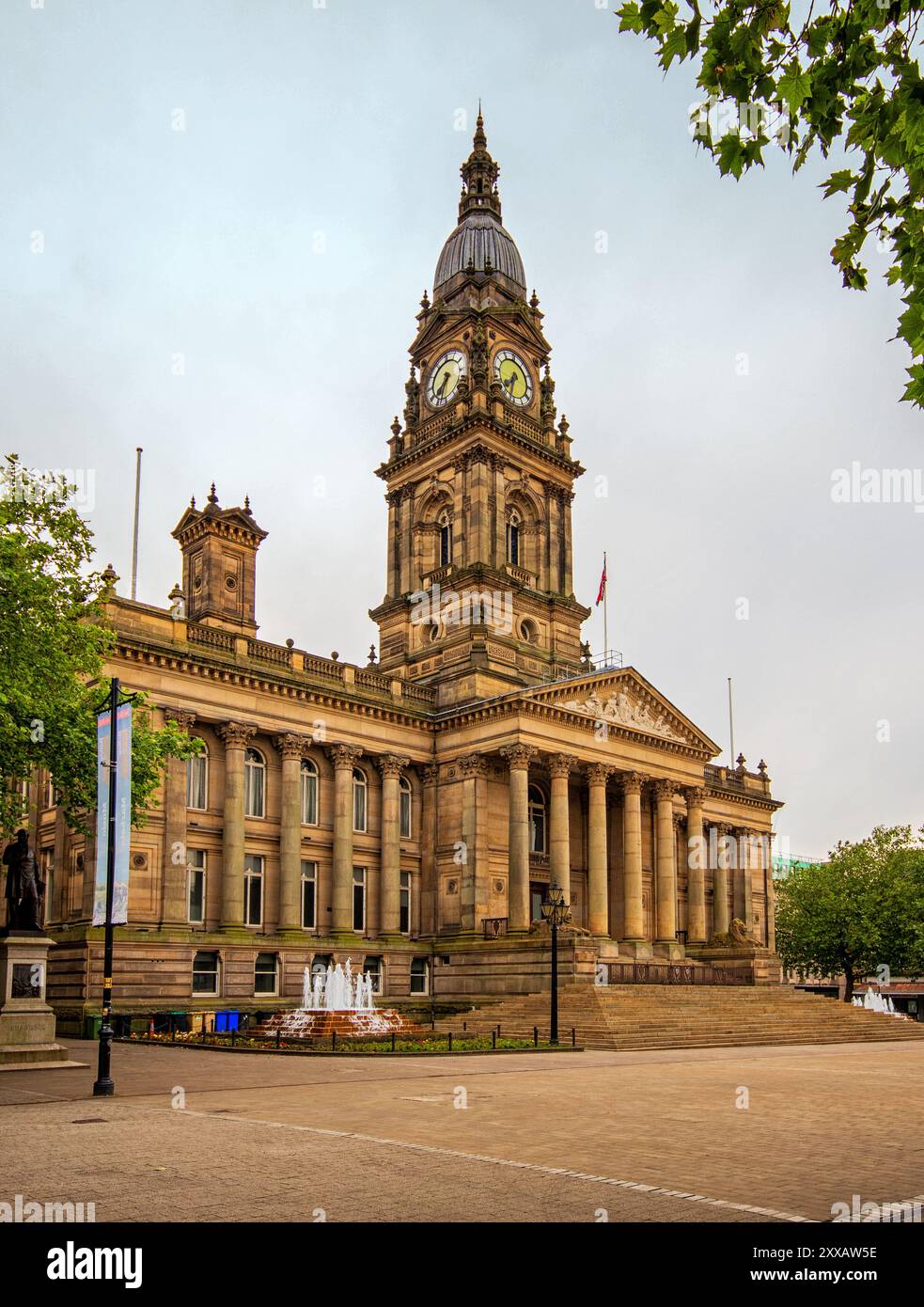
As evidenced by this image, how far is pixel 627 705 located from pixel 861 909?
2395cm

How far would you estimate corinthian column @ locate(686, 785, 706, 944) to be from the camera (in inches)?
2470

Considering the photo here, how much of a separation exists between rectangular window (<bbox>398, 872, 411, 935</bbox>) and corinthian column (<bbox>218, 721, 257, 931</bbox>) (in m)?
9.80

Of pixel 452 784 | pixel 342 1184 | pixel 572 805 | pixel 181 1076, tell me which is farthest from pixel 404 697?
pixel 342 1184

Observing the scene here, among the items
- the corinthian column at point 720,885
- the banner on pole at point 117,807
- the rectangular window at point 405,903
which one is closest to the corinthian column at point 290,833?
the rectangular window at point 405,903

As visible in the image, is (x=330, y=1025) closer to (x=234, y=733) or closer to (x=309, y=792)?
(x=234, y=733)

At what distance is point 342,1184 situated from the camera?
36.7ft

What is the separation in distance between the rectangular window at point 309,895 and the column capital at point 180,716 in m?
9.27

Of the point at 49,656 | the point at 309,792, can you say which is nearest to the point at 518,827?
the point at 309,792

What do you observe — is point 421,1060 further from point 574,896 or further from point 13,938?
point 574,896

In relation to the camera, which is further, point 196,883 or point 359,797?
point 359,797

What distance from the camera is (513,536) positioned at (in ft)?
218

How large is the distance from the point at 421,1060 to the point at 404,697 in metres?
27.8

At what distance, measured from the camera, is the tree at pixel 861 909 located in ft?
230

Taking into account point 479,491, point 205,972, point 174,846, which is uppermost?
point 479,491
